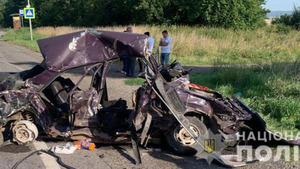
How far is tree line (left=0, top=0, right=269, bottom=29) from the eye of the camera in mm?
30562

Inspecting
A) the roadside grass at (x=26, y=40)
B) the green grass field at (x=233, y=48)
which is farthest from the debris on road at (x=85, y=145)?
the roadside grass at (x=26, y=40)

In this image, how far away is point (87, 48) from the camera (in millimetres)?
5102

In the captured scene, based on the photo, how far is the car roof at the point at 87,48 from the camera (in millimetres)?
4941

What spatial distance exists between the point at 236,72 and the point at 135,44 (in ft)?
17.0

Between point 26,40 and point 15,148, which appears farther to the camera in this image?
point 26,40

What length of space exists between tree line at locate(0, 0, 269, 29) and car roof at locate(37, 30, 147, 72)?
2635 cm

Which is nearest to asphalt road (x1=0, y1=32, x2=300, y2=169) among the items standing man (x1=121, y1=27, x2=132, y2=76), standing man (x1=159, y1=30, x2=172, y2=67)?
standing man (x1=121, y1=27, x2=132, y2=76)

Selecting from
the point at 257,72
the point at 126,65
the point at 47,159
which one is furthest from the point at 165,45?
the point at 47,159

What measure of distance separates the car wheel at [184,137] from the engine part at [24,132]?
2.24 meters

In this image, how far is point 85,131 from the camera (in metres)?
5.06

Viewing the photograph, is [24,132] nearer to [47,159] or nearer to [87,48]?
[47,159]

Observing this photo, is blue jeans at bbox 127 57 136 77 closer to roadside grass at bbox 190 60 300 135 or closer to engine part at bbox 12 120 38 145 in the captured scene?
roadside grass at bbox 190 60 300 135

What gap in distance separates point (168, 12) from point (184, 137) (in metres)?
32.8

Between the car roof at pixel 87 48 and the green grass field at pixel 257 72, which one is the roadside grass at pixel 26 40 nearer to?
the green grass field at pixel 257 72
